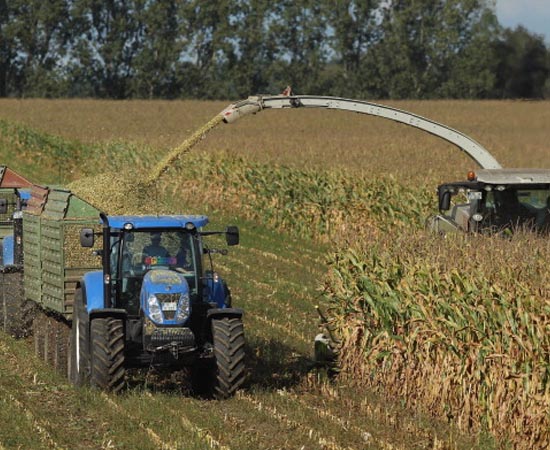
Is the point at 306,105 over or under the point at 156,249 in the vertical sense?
over

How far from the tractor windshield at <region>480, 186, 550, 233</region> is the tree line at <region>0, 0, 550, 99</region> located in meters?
78.6

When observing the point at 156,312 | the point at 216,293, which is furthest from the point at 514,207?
the point at 156,312

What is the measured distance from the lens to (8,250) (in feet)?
51.2

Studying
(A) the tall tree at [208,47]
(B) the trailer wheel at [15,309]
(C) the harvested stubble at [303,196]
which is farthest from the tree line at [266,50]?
(B) the trailer wheel at [15,309]

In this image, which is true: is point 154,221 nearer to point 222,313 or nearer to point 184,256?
point 184,256

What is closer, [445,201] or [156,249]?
[156,249]

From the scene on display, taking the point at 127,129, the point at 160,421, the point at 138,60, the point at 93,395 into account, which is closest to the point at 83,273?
the point at 93,395

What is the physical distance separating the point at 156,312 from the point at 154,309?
34mm

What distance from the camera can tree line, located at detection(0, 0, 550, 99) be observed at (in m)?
96.5

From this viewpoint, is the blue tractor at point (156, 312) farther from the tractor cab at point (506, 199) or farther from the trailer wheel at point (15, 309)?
the tractor cab at point (506, 199)

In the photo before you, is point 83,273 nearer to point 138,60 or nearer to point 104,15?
point 138,60

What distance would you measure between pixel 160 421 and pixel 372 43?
96906 millimetres

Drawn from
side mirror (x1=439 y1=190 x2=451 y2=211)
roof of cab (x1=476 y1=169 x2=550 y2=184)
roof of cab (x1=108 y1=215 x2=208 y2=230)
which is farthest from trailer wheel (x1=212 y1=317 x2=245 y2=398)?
roof of cab (x1=476 y1=169 x2=550 y2=184)

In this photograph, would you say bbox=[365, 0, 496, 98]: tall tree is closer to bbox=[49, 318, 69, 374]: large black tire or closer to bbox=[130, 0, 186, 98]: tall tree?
bbox=[130, 0, 186, 98]: tall tree
